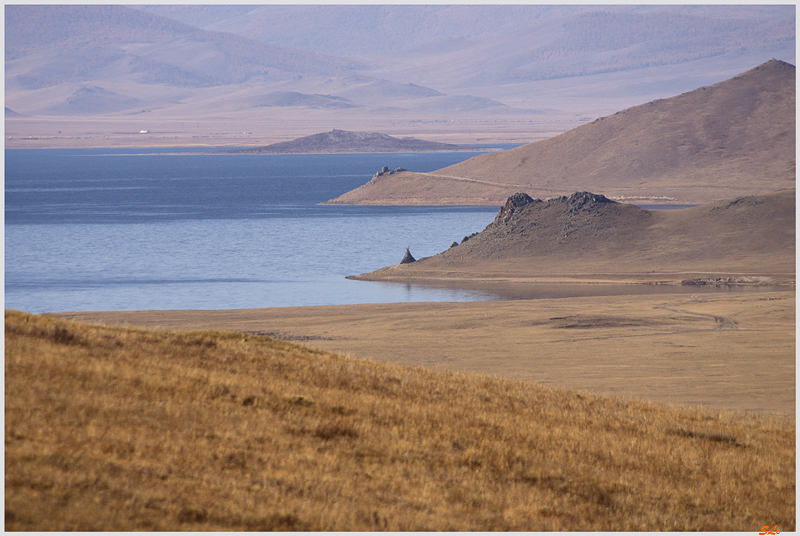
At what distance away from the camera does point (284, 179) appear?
497ft

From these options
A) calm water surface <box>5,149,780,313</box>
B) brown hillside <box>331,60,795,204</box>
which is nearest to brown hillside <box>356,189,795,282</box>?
calm water surface <box>5,149,780,313</box>

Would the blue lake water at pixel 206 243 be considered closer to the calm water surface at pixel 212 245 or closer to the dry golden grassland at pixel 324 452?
the calm water surface at pixel 212 245

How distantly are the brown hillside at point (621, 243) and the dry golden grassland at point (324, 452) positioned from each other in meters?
39.8

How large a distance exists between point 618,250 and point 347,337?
1273 inches

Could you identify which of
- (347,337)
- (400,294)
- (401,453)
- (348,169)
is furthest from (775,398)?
(348,169)

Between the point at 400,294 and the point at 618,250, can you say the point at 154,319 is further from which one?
the point at 618,250

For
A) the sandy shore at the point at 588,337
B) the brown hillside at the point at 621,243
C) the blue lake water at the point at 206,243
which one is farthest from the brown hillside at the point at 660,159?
the sandy shore at the point at 588,337

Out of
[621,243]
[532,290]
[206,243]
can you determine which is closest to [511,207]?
[621,243]

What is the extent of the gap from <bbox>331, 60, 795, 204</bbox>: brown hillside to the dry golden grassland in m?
91.4

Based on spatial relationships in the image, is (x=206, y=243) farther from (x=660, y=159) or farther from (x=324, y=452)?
(x=660, y=159)

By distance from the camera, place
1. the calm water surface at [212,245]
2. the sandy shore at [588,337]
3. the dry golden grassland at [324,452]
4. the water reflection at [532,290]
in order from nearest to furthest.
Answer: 1. the dry golden grassland at [324,452]
2. the sandy shore at [588,337]
3. the water reflection at [532,290]
4. the calm water surface at [212,245]

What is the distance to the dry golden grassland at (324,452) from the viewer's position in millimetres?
8633

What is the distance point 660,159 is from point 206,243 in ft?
224

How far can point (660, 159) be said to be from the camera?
389ft
